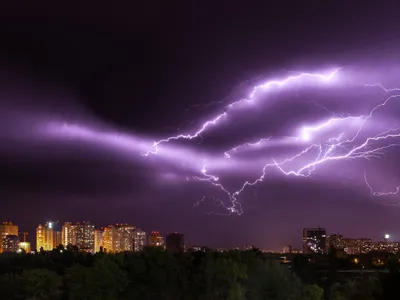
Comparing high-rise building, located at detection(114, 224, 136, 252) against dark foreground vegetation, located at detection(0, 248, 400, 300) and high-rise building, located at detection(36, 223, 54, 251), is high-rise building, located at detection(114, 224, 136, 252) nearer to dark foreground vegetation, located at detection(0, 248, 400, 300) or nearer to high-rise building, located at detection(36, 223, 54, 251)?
high-rise building, located at detection(36, 223, 54, 251)

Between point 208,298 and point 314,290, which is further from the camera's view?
point 314,290

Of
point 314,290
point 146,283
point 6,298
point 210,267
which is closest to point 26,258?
point 6,298

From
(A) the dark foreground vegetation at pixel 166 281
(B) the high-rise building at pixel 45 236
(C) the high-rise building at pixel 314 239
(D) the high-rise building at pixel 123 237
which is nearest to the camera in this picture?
(A) the dark foreground vegetation at pixel 166 281

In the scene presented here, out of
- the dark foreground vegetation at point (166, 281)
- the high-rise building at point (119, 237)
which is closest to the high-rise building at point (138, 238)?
the high-rise building at point (119, 237)

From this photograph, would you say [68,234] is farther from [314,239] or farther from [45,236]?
[314,239]

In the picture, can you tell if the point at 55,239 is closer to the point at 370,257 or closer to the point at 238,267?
the point at 370,257

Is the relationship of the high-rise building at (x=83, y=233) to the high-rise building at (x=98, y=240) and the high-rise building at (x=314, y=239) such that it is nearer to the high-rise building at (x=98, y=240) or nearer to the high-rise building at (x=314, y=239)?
the high-rise building at (x=98, y=240)

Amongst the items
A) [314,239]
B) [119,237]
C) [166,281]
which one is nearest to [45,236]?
[119,237]

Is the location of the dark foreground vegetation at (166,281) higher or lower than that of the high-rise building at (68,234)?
lower
